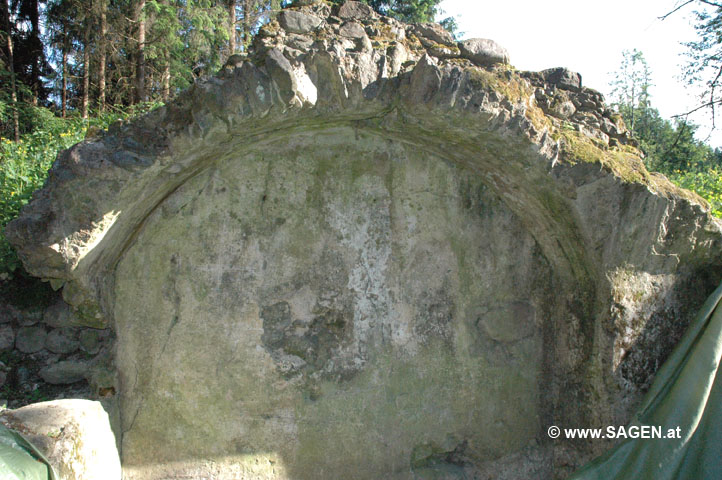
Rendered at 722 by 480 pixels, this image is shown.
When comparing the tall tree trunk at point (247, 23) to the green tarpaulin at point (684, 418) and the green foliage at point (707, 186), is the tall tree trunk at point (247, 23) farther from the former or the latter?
the green tarpaulin at point (684, 418)

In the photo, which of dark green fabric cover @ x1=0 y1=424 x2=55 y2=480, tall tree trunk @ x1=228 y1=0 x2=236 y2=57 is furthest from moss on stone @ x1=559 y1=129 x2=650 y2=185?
tall tree trunk @ x1=228 y1=0 x2=236 y2=57

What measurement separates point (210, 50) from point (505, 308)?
28.2 feet

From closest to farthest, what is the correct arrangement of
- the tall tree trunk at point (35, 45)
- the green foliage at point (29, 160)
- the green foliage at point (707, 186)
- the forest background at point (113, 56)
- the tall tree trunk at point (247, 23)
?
1. the green foliage at point (29, 160)
2. the green foliage at point (707, 186)
3. the forest background at point (113, 56)
4. the tall tree trunk at point (247, 23)
5. the tall tree trunk at point (35, 45)

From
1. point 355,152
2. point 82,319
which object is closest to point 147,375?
point 82,319

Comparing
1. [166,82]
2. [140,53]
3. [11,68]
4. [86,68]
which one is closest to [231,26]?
[166,82]

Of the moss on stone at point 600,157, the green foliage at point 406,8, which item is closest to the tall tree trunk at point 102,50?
the green foliage at point 406,8

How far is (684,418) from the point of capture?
226 cm

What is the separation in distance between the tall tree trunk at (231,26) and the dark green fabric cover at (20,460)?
8.58 metres

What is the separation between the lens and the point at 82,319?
2514 millimetres

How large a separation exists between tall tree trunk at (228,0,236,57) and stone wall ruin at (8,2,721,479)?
7623 millimetres

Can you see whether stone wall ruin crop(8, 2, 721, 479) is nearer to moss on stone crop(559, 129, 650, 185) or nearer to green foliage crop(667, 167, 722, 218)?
moss on stone crop(559, 129, 650, 185)

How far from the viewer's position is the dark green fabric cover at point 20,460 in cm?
183

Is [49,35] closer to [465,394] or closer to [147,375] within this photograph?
[147,375]

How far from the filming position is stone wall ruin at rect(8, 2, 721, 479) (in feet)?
7.70
